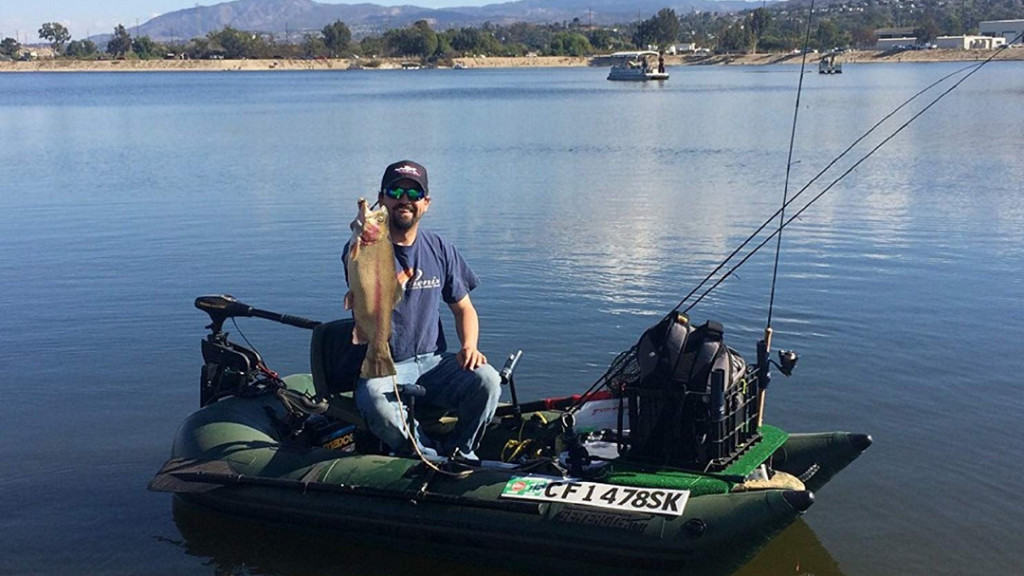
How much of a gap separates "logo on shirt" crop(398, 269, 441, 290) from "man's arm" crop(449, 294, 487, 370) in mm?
232

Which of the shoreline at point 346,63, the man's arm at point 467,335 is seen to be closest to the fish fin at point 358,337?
the man's arm at point 467,335

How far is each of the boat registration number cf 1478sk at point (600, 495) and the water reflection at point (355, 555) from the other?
12.2 inches

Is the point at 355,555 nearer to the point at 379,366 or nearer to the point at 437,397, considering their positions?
the point at 437,397

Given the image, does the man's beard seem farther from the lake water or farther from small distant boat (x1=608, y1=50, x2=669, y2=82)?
small distant boat (x1=608, y1=50, x2=669, y2=82)

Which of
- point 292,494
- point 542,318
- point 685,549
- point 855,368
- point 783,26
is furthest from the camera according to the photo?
point 783,26

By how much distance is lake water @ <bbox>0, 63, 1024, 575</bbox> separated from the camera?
247 inches

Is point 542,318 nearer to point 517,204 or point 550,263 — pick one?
point 550,263

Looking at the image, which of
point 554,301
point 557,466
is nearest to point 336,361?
point 557,466

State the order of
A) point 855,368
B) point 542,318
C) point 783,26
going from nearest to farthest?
point 855,368
point 542,318
point 783,26

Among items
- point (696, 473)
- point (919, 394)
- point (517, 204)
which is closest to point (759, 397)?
point (696, 473)

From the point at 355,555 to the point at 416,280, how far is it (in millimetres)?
1557

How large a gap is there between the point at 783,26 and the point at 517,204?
146993 millimetres

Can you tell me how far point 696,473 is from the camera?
5199 millimetres

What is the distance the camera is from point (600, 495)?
5.18 m
